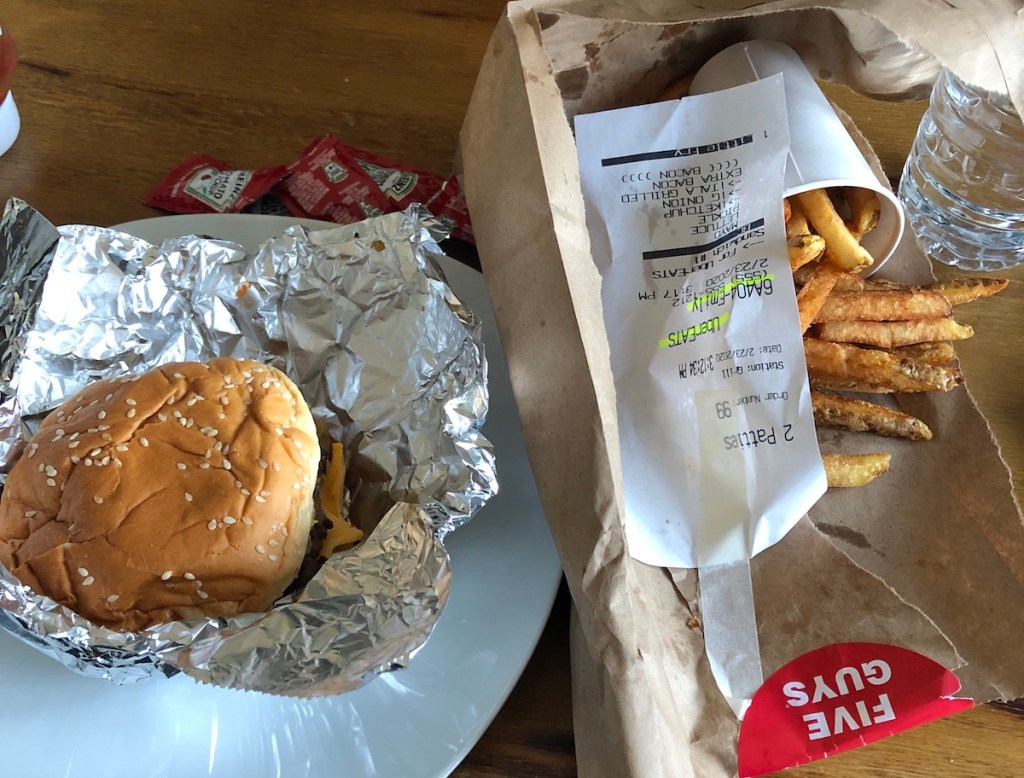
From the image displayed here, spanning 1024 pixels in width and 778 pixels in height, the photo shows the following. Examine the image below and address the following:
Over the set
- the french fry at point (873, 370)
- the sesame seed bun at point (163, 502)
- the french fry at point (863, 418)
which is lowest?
the sesame seed bun at point (163, 502)

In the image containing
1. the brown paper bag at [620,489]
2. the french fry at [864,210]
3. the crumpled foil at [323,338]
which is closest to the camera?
the brown paper bag at [620,489]

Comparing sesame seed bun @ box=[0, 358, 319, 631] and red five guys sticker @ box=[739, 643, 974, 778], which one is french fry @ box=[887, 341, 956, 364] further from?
sesame seed bun @ box=[0, 358, 319, 631]

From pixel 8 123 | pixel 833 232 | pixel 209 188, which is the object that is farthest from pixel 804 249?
pixel 8 123

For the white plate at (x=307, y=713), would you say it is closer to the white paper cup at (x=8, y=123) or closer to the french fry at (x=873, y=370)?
the french fry at (x=873, y=370)

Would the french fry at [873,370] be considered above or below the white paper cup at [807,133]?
below

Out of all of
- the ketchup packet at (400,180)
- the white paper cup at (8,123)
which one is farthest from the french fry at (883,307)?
the white paper cup at (8,123)

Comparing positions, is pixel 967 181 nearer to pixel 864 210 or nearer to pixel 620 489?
pixel 864 210

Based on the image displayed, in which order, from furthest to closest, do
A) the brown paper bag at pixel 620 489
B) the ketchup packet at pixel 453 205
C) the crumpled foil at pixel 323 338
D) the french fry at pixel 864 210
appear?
the ketchup packet at pixel 453 205 < the french fry at pixel 864 210 < the crumpled foil at pixel 323 338 < the brown paper bag at pixel 620 489

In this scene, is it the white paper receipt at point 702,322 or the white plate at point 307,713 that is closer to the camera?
the white plate at point 307,713
